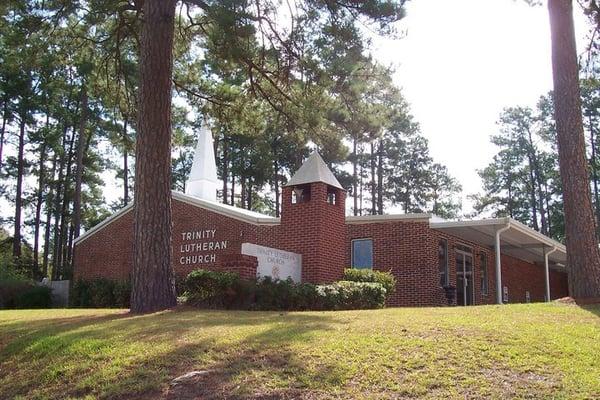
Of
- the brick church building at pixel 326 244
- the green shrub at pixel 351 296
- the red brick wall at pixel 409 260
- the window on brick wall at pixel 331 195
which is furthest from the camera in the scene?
the red brick wall at pixel 409 260

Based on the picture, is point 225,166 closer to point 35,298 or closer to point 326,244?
point 35,298

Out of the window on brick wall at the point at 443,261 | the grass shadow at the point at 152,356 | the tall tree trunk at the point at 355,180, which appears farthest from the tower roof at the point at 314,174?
the tall tree trunk at the point at 355,180

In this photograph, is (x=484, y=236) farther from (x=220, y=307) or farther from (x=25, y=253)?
(x=25, y=253)

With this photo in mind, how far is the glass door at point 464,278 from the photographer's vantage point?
20.9m

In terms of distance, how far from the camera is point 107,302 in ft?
66.9

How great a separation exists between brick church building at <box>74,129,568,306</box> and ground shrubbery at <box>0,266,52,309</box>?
7.06 ft

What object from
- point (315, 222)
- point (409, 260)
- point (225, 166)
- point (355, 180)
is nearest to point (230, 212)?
point (315, 222)

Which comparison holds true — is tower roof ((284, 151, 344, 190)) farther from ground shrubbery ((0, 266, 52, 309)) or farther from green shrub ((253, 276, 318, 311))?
ground shrubbery ((0, 266, 52, 309))

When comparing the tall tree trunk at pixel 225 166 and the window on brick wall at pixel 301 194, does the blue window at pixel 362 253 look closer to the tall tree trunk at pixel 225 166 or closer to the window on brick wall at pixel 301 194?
the window on brick wall at pixel 301 194

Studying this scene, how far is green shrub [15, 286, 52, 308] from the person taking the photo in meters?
21.4

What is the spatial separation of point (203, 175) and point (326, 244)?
35.2ft

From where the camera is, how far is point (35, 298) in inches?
857

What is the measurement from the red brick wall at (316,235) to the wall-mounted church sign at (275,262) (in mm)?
280

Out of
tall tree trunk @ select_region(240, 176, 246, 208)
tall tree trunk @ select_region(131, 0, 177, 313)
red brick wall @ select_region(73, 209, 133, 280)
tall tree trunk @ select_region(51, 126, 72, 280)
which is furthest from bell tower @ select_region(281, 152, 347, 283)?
tall tree trunk @ select_region(240, 176, 246, 208)
